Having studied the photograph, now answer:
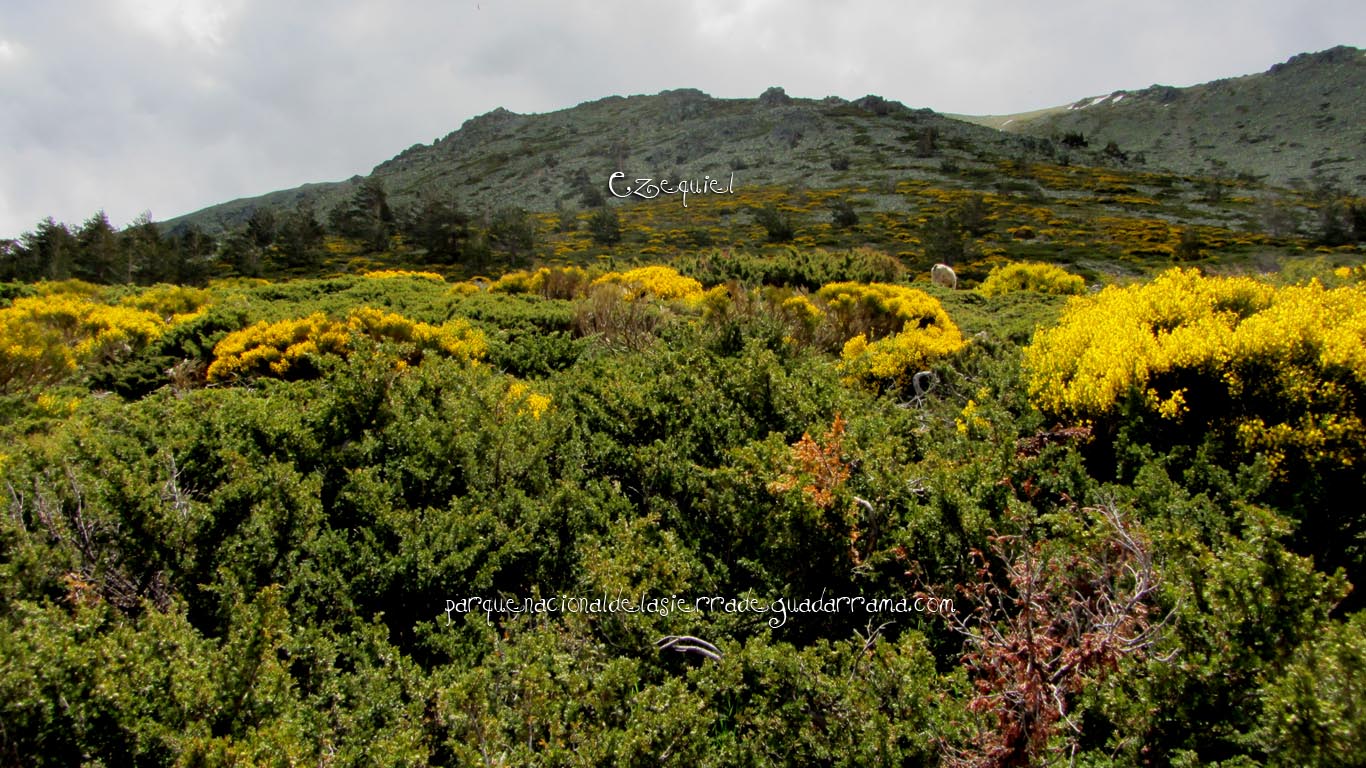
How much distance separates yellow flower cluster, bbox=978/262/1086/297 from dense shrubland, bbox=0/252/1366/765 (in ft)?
32.5

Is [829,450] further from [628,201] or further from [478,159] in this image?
[478,159]

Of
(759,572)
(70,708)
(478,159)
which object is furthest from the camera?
(478,159)

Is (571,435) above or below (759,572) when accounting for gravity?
above

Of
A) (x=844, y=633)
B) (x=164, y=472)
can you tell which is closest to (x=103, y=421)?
(x=164, y=472)

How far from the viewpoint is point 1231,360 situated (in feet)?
10.8

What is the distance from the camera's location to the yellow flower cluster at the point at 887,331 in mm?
5797

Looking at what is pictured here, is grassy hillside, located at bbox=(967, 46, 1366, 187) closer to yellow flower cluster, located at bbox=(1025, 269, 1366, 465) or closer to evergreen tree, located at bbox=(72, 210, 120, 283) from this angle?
yellow flower cluster, located at bbox=(1025, 269, 1366, 465)

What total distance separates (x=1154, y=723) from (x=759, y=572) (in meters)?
1.40

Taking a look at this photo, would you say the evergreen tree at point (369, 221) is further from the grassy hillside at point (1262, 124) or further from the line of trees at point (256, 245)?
the grassy hillside at point (1262, 124)

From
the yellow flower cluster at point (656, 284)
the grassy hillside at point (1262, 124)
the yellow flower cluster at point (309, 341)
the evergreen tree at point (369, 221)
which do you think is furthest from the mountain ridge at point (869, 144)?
the yellow flower cluster at point (309, 341)

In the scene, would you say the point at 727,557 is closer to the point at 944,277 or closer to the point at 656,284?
the point at 656,284

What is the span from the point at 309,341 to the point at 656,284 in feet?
18.9

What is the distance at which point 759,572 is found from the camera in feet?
9.02

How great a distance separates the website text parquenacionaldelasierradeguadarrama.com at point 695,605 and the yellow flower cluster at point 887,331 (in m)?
3.17
